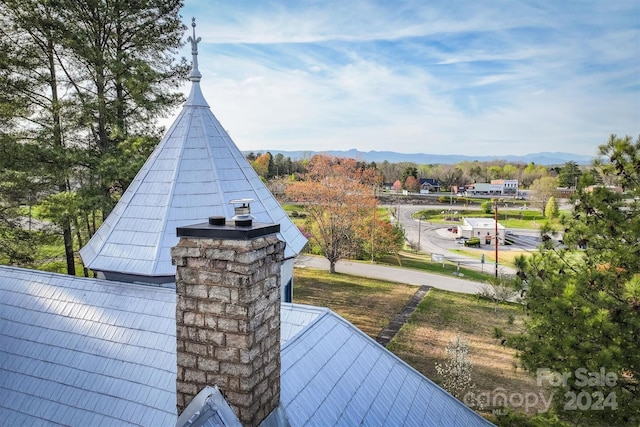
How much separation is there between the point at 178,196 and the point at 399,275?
73.0 feet

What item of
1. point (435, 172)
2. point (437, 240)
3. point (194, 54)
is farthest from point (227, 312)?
point (435, 172)

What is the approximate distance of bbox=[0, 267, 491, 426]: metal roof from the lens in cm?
577

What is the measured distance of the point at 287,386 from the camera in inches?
213

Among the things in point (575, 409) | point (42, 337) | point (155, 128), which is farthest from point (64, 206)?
point (575, 409)

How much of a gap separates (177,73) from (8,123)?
22.5ft

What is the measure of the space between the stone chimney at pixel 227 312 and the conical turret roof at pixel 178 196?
5.29 m

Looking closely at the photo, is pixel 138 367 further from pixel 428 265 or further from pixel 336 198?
pixel 428 265

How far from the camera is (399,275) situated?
29422mm

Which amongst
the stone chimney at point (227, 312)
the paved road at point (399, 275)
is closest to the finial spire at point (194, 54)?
the stone chimney at point (227, 312)

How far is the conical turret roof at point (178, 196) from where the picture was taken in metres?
9.16

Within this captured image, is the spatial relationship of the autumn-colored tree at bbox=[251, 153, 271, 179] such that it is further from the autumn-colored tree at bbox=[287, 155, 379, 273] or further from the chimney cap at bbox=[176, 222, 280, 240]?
the chimney cap at bbox=[176, 222, 280, 240]

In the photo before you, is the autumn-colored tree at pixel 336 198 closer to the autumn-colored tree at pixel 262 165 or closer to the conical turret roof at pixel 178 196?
the conical turret roof at pixel 178 196

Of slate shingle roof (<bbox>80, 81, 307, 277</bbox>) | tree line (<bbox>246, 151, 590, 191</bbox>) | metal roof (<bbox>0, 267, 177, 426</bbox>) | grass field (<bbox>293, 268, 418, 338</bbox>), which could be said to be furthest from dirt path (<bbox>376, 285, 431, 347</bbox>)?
tree line (<bbox>246, 151, 590, 191</bbox>)

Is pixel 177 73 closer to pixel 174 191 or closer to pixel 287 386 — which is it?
pixel 174 191
